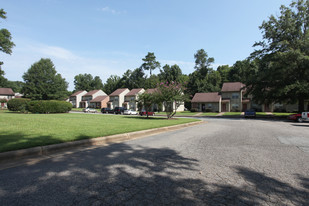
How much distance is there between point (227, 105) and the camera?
4800cm

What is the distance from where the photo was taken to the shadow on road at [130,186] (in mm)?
2812

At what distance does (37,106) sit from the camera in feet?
80.0

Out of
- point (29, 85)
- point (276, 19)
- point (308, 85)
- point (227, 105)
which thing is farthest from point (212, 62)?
point (29, 85)

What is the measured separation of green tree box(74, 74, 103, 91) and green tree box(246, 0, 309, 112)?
88024mm

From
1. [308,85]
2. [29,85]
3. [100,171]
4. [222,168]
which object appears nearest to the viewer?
[100,171]

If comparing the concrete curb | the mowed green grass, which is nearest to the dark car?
the mowed green grass

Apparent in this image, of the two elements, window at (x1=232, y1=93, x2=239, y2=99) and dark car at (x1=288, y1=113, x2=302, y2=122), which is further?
window at (x1=232, y1=93, x2=239, y2=99)

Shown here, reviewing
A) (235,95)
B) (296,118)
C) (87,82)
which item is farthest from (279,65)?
(87,82)

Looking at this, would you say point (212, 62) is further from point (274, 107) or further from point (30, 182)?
point (30, 182)

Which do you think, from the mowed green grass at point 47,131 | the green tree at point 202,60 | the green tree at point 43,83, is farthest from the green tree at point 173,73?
the mowed green grass at point 47,131

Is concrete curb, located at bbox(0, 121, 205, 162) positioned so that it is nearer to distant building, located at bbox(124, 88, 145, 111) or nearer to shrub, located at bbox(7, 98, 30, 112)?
shrub, located at bbox(7, 98, 30, 112)

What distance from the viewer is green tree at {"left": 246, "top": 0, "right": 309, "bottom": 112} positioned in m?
24.4

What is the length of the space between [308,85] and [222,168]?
89.7 feet

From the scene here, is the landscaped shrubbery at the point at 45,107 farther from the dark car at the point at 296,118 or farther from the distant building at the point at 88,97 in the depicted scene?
the distant building at the point at 88,97
